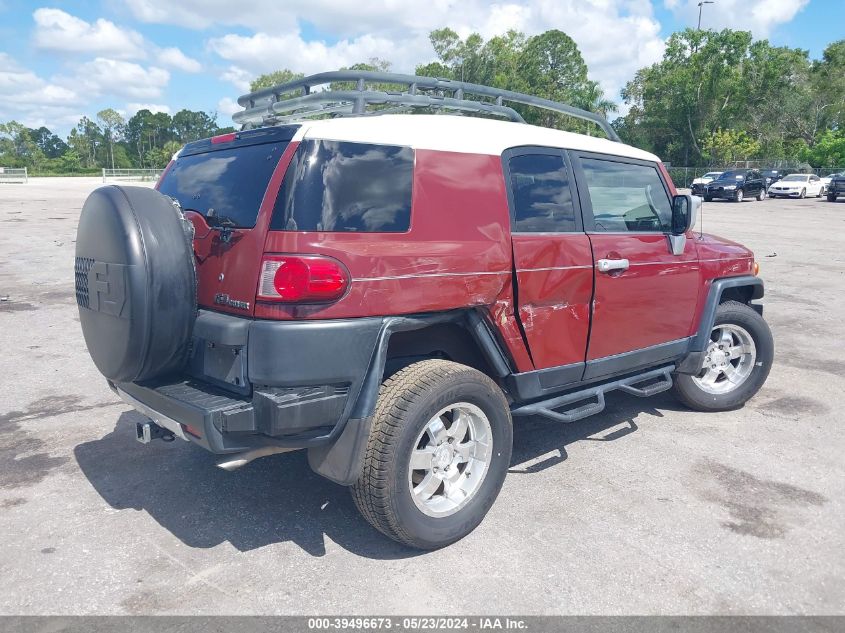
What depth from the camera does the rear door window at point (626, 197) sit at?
4.01m

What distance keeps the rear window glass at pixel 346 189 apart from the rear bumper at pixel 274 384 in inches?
16.9

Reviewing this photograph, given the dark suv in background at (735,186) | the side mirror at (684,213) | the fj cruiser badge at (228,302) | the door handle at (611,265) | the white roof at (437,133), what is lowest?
the fj cruiser badge at (228,302)

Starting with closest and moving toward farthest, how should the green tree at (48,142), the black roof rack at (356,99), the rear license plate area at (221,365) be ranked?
1. the rear license plate area at (221,365)
2. the black roof rack at (356,99)
3. the green tree at (48,142)

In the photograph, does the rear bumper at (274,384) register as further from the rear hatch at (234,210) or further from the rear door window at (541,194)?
the rear door window at (541,194)

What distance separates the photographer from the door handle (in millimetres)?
3842

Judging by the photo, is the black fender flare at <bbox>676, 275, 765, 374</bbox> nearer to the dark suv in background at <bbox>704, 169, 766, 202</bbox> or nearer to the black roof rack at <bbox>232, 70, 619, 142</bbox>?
the black roof rack at <bbox>232, 70, 619, 142</bbox>

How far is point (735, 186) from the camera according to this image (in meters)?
34.3

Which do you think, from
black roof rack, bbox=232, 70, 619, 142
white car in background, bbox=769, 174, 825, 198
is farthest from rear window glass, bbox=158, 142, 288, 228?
white car in background, bbox=769, 174, 825, 198

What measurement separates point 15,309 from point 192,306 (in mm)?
6953

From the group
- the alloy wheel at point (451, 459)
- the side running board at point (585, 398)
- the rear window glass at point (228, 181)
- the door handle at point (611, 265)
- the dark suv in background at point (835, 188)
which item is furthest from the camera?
the dark suv in background at point (835, 188)

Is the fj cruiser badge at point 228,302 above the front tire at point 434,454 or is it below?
above

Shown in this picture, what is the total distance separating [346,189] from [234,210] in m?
0.57

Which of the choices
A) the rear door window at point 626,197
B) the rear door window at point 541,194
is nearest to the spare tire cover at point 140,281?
the rear door window at point 541,194

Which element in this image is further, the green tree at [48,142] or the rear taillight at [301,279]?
the green tree at [48,142]
